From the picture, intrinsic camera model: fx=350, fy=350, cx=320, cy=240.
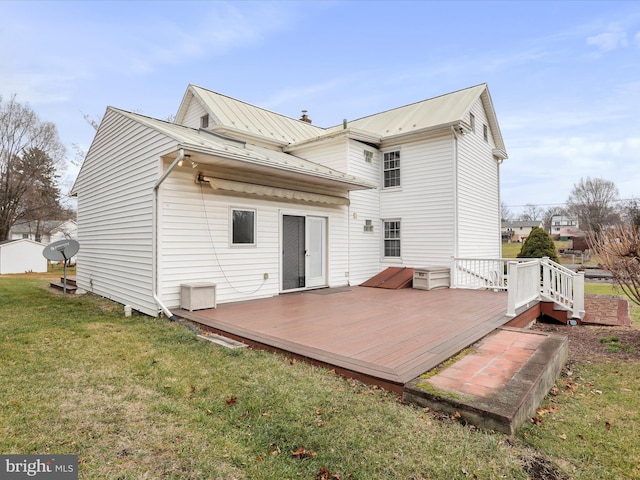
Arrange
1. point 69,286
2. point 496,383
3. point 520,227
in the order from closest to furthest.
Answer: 1. point 496,383
2. point 69,286
3. point 520,227

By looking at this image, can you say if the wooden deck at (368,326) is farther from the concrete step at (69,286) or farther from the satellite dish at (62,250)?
the concrete step at (69,286)

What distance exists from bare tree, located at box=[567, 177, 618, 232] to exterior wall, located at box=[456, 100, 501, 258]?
32.5 metres

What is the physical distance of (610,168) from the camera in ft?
141

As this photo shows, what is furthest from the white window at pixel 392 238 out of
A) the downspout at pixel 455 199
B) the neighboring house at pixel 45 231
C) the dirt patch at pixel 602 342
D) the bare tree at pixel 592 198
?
the bare tree at pixel 592 198

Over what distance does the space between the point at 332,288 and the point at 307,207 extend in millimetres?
2378

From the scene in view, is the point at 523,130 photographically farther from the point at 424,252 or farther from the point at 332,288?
the point at 332,288

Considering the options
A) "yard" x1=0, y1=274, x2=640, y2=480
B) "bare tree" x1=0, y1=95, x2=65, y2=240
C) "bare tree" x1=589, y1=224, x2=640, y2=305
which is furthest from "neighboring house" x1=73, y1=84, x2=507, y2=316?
"bare tree" x1=0, y1=95, x2=65, y2=240

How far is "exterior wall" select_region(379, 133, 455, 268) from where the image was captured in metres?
10.3

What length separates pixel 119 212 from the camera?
7.99m

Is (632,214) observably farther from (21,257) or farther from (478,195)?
(21,257)

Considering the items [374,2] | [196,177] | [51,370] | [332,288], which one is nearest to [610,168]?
[374,2]

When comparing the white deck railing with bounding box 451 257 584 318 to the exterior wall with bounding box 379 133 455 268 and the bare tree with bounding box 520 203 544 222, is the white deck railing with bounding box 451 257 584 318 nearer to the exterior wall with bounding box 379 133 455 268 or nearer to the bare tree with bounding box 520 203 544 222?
the exterior wall with bounding box 379 133 455 268

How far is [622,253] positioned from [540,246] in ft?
30.4

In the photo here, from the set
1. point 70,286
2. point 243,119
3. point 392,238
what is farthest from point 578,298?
point 70,286
